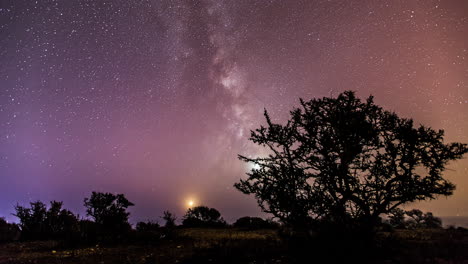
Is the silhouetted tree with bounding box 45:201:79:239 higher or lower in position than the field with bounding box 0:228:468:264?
higher

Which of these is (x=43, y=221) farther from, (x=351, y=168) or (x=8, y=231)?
(x=351, y=168)

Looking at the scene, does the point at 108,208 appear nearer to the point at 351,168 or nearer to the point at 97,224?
the point at 97,224

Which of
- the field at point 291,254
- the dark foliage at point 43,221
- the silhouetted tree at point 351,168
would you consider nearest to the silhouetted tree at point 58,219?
the dark foliage at point 43,221

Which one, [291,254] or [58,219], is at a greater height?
[58,219]

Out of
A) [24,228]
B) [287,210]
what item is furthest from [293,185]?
[24,228]

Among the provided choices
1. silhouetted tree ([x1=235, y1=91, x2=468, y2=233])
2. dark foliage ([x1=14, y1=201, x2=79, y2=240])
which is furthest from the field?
dark foliage ([x1=14, y1=201, x2=79, y2=240])

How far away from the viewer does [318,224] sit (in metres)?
8.52

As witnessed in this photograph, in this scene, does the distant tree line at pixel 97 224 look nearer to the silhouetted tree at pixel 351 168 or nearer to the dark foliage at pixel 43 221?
the dark foliage at pixel 43 221

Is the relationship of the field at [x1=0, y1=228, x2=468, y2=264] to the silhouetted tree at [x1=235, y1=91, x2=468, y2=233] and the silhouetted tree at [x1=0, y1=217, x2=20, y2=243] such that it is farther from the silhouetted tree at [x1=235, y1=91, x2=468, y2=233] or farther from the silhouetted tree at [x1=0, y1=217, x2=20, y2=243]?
the silhouetted tree at [x1=0, y1=217, x2=20, y2=243]

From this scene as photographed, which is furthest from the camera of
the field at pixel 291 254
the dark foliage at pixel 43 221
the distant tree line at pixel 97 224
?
the dark foliage at pixel 43 221

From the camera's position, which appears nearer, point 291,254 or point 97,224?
point 291,254

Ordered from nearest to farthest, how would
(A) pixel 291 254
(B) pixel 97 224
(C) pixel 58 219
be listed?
(A) pixel 291 254 < (B) pixel 97 224 < (C) pixel 58 219

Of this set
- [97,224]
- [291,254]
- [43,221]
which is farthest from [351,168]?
[43,221]

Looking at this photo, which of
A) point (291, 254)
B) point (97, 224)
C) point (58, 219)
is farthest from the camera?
point (58, 219)
